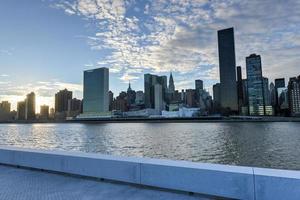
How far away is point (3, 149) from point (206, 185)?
8.07 metres

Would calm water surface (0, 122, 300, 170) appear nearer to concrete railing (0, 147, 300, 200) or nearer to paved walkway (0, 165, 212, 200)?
concrete railing (0, 147, 300, 200)

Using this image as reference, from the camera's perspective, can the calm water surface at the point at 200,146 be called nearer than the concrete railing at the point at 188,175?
No

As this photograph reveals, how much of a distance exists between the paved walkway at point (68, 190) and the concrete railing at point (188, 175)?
0.76 feet

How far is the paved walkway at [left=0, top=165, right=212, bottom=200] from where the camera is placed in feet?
20.8

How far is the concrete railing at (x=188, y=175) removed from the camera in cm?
566

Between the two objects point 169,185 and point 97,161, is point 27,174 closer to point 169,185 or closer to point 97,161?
point 97,161

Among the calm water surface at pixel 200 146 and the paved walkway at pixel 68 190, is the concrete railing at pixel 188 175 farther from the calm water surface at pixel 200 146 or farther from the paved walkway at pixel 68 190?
the calm water surface at pixel 200 146

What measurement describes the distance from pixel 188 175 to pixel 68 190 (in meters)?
3.01

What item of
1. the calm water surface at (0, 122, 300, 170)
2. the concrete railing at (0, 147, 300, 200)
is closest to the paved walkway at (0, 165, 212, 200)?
the concrete railing at (0, 147, 300, 200)

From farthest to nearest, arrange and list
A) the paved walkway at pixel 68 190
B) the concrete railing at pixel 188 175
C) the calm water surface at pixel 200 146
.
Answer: the calm water surface at pixel 200 146 → the paved walkway at pixel 68 190 → the concrete railing at pixel 188 175

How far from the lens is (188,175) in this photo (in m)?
6.55

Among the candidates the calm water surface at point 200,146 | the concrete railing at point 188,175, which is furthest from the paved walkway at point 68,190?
the calm water surface at point 200,146

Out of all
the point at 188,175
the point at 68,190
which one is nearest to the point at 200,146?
the point at 188,175

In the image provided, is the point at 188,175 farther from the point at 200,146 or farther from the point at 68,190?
the point at 200,146
